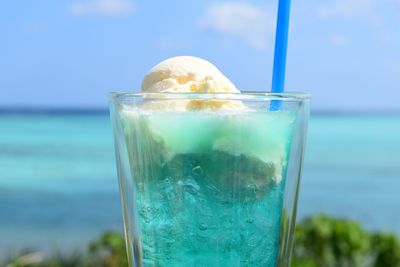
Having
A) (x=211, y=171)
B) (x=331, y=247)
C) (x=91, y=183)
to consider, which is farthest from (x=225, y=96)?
(x=91, y=183)

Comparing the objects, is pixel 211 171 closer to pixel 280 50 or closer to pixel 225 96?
pixel 225 96

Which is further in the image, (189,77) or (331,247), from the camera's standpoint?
(331,247)

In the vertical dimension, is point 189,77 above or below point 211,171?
above

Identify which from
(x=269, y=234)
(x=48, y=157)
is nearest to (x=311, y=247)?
(x=269, y=234)

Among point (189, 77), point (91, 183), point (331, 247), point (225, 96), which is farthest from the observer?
point (91, 183)

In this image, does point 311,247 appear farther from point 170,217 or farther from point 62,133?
point 62,133

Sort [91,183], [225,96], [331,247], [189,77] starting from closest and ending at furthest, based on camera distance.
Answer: [225,96] → [189,77] → [331,247] → [91,183]
